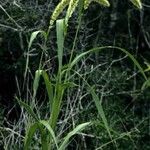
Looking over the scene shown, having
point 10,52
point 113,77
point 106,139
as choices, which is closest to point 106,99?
point 113,77

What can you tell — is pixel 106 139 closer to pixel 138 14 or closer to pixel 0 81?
pixel 0 81

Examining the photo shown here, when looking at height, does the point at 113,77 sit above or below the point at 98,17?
below

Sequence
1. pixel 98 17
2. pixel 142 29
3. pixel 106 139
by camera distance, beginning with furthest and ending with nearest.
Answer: pixel 142 29
pixel 98 17
pixel 106 139

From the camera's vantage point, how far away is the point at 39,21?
4.14 meters

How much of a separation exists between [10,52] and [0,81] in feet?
0.81

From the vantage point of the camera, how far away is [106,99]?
420cm

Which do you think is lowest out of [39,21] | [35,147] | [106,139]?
[106,139]

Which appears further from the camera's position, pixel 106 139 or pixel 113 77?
pixel 113 77

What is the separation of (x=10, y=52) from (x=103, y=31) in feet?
3.26

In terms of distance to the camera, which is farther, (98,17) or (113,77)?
(98,17)

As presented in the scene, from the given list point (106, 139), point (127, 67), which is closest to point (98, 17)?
point (127, 67)

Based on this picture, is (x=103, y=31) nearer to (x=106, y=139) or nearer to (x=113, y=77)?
(x=113, y=77)

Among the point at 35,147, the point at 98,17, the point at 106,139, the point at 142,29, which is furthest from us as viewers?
the point at 142,29

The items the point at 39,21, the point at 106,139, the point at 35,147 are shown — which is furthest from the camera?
the point at 39,21
